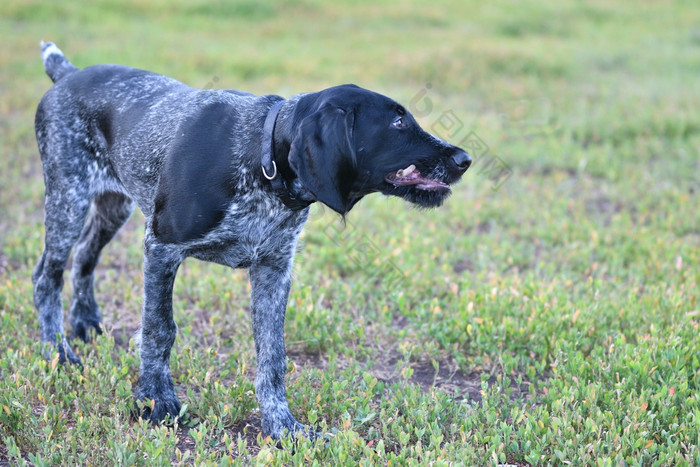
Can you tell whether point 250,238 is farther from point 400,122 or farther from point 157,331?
point 400,122

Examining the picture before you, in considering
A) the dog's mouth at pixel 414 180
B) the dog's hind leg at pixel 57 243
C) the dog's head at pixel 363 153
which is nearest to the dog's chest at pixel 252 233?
the dog's head at pixel 363 153

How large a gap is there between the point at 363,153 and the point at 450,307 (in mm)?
2320

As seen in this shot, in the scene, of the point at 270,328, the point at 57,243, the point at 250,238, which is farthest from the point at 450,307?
the point at 57,243

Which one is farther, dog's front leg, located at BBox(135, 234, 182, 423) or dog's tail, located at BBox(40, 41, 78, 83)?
dog's tail, located at BBox(40, 41, 78, 83)

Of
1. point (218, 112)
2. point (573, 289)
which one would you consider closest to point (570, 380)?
point (573, 289)

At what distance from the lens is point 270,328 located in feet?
15.6

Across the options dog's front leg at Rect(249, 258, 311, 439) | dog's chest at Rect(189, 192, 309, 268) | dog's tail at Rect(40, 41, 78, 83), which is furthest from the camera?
dog's tail at Rect(40, 41, 78, 83)

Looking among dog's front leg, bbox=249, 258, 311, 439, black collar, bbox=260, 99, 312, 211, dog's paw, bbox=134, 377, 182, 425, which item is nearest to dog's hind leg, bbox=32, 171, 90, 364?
dog's paw, bbox=134, 377, 182, 425

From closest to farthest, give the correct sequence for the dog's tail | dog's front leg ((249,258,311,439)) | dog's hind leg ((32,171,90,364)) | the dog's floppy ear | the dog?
the dog's floppy ear → the dog → dog's front leg ((249,258,311,439)) → dog's hind leg ((32,171,90,364)) → the dog's tail

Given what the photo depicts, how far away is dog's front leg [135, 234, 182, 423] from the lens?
4.53 meters

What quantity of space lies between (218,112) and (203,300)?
6.94 feet

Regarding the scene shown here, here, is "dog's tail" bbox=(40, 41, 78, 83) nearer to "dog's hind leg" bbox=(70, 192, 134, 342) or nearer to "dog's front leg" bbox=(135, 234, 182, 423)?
"dog's hind leg" bbox=(70, 192, 134, 342)

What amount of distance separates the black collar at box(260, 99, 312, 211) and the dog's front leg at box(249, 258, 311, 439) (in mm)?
552

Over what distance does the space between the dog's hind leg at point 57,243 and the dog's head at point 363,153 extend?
201cm
